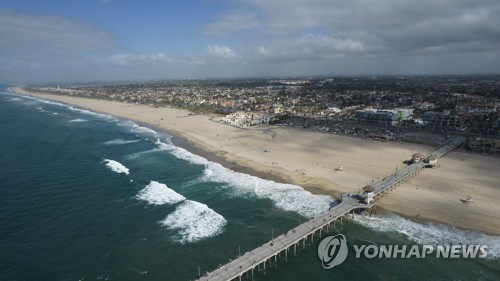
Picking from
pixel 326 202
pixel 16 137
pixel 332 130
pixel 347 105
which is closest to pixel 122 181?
pixel 326 202

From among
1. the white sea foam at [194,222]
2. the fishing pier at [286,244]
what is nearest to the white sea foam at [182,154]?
the white sea foam at [194,222]

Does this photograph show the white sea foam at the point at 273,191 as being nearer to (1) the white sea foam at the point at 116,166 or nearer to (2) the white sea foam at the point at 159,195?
(2) the white sea foam at the point at 159,195

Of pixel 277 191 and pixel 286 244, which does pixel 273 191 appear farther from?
pixel 286 244

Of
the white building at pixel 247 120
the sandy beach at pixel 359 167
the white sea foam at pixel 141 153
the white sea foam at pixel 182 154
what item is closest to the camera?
the sandy beach at pixel 359 167

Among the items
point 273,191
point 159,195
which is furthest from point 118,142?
point 273,191

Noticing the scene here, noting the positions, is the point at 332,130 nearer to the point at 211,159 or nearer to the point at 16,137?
the point at 211,159

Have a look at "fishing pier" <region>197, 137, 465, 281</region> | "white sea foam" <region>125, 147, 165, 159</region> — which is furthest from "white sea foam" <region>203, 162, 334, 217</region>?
"white sea foam" <region>125, 147, 165, 159</region>
